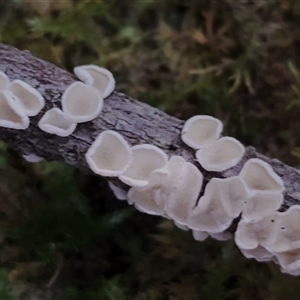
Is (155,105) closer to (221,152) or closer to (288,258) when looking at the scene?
(221,152)

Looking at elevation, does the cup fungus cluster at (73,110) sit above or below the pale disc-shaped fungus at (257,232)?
above

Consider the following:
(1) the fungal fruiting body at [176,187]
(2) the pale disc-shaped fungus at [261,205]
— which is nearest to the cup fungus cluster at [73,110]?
(1) the fungal fruiting body at [176,187]

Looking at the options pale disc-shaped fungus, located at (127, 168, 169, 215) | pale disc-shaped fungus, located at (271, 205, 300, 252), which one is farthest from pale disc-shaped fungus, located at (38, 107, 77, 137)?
pale disc-shaped fungus, located at (271, 205, 300, 252)

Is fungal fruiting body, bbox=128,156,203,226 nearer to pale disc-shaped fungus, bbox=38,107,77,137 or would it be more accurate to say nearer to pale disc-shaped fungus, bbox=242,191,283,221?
pale disc-shaped fungus, bbox=242,191,283,221

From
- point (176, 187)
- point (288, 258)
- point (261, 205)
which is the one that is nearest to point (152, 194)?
point (176, 187)

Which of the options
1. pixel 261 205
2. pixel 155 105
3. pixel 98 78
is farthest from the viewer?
pixel 155 105

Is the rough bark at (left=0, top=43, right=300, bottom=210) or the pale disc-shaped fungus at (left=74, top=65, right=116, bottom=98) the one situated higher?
the pale disc-shaped fungus at (left=74, top=65, right=116, bottom=98)

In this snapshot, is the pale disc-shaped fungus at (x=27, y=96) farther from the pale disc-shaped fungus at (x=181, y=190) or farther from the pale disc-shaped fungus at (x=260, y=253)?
the pale disc-shaped fungus at (x=260, y=253)
